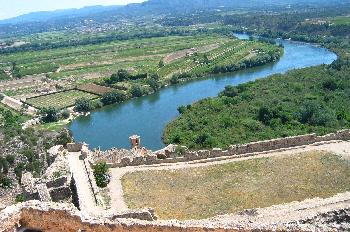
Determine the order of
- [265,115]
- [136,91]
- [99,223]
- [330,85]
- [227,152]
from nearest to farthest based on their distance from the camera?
[99,223], [227,152], [265,115], [330,85], [136,91]

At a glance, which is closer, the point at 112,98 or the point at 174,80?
the point at 112,98

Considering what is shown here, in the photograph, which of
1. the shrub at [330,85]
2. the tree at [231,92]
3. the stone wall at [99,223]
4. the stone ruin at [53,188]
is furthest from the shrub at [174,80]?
the stone wall at [99,223]

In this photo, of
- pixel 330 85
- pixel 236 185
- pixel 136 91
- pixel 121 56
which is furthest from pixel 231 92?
pixel 121 56

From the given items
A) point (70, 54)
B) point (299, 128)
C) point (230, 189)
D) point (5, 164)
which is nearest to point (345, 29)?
point (70, 54)

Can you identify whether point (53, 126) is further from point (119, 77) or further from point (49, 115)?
point (119, 77)

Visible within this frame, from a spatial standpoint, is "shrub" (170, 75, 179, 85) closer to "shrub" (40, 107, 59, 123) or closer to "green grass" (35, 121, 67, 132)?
"shrub" (40, 107, 59, 123)
